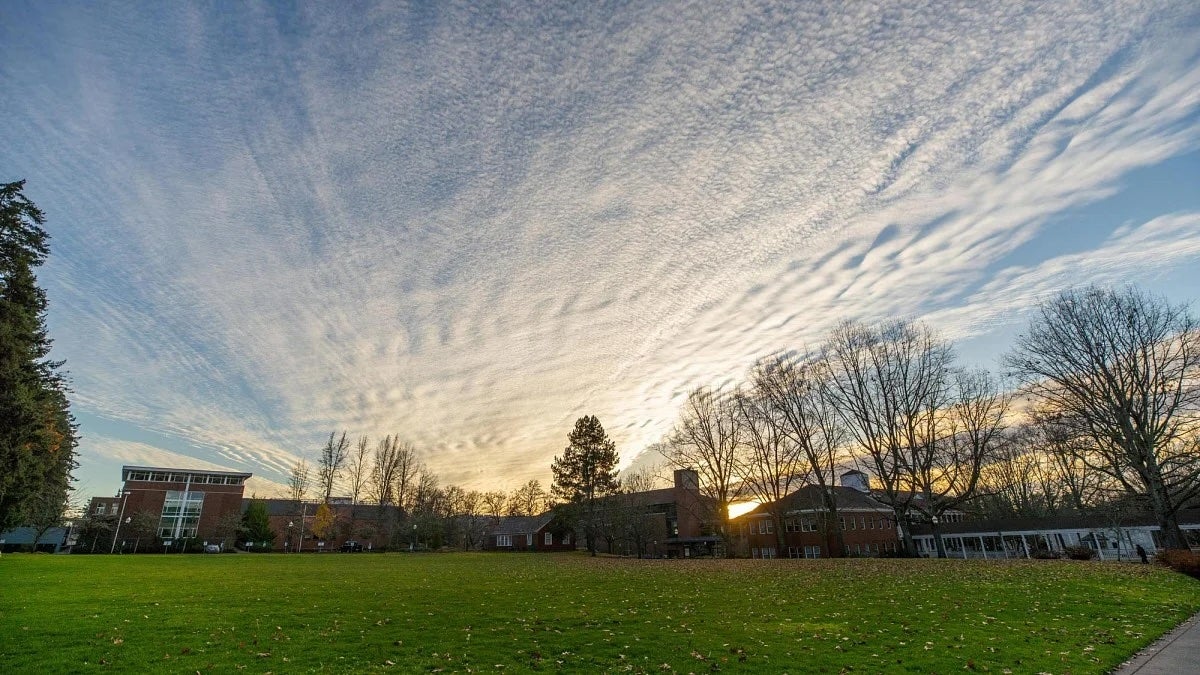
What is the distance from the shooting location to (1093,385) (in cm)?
3462

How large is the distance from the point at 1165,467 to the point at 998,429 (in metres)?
9.03

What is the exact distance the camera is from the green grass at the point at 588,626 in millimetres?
9438

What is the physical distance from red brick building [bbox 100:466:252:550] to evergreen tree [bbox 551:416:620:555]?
44.2 m

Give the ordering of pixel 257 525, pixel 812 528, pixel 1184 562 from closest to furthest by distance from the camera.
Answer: pixel 1184 562
pixel 812 528
pixel 257 525

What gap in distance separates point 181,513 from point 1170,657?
101079 mm

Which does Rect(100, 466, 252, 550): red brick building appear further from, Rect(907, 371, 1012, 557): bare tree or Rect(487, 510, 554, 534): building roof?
Rect(907, 371, 1012, 557): bare tree

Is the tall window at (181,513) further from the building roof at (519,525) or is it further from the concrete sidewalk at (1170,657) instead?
the concrete sidewalk at (1170,657)

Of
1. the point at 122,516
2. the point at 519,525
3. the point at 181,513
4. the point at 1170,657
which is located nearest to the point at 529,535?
the point at 519,525

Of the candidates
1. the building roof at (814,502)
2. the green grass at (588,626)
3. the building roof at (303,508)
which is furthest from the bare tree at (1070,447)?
the building roof at (303,508)

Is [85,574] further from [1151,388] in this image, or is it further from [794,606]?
[1151,388]

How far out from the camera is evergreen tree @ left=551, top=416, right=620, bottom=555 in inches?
2621

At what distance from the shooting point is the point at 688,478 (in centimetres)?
6100

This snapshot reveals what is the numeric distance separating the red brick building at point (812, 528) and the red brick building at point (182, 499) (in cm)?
6821

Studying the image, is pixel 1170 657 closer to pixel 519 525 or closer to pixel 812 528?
pixel 812 528
